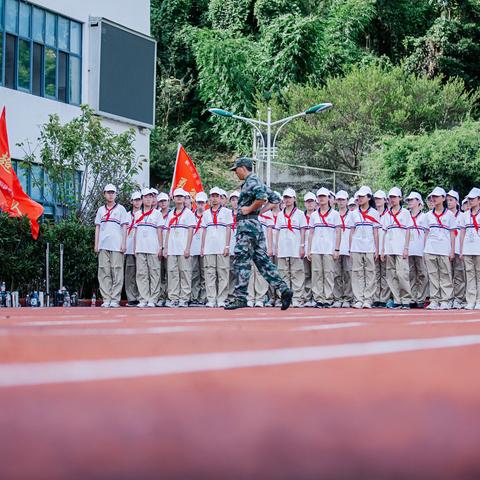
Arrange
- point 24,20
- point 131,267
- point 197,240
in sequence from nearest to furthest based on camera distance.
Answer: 1. point 197,240
2. point 131,267
3. point 24,20

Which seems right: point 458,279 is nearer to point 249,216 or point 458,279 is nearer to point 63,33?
point 249,216

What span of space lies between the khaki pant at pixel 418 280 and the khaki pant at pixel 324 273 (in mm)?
1427

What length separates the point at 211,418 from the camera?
234 centimetres

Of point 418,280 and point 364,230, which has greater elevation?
point 364,230

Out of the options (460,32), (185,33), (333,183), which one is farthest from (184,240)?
(185,33)

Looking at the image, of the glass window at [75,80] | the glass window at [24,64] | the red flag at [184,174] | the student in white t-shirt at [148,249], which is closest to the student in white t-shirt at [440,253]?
the student in white t-shirt at [148,249]

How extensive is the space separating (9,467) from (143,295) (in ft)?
53.4

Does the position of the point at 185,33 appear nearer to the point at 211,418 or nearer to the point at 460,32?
the point at 460,32

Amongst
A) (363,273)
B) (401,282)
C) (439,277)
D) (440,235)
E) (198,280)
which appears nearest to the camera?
(440,235)

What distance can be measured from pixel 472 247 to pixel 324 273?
2657 millimetres

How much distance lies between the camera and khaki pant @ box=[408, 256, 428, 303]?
18266 mm

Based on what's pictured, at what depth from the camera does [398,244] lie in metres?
17.7

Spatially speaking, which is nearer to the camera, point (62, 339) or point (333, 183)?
point (62, 339)

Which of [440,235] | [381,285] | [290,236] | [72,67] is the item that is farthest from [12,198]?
[72,67]
